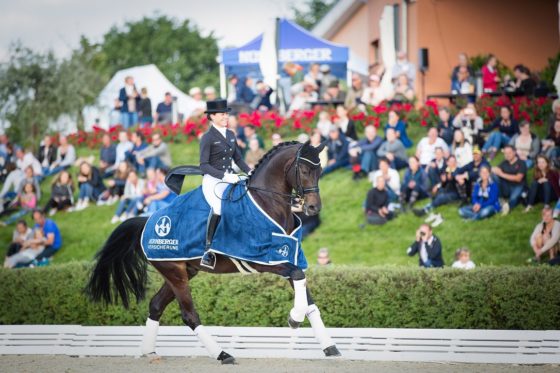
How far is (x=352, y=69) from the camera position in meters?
26.5

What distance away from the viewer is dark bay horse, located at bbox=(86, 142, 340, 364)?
888 cm

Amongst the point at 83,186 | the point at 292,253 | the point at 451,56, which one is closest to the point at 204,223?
the point at 292,253

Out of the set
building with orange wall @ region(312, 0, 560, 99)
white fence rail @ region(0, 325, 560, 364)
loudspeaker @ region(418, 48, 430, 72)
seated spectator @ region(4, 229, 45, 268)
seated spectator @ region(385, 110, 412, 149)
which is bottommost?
seated spectator @ region(4, 229, 45, 268)

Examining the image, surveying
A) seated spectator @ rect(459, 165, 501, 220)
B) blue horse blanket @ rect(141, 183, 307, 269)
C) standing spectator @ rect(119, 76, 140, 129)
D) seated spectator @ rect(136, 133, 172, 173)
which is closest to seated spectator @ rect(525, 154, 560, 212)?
seated spectator @ rect(459, 165, 501, 220)

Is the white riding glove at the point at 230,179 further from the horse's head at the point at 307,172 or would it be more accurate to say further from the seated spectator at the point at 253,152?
the seated spectator at the point at 253,152

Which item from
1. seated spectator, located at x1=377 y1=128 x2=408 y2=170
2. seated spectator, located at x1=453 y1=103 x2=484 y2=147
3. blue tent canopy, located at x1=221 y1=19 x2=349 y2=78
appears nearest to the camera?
seated spectator, located at x1=377 y1=128 x2=408 y2=170

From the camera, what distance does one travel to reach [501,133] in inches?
708

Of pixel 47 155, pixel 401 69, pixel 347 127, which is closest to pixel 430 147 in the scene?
pixel 347 127

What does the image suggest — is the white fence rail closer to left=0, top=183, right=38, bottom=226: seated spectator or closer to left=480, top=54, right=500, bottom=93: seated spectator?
left=0, top=183, right=38, bottom=226: seated spectator

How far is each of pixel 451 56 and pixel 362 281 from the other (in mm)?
14942

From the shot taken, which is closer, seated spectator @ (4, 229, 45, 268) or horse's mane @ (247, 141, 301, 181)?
horse's mane @ (247, 141, 301, 181)

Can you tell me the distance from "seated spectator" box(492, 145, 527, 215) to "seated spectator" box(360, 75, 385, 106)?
19.0 ft

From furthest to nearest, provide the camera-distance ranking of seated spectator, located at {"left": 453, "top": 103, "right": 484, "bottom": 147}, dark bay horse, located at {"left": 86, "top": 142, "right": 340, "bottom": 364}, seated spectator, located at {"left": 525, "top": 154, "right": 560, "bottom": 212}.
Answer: seated spectator, located at {"left": 453, "top": 103, "right": 484, "bottom": 147}, seated spectator, located at {"left": 525, "top": 154, "right": 560, "bottom": 212}, dark bay horse, located at {"left": 86, "top": 142, "right": 340, "bottom": 364}

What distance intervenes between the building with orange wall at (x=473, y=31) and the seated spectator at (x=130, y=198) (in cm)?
897
